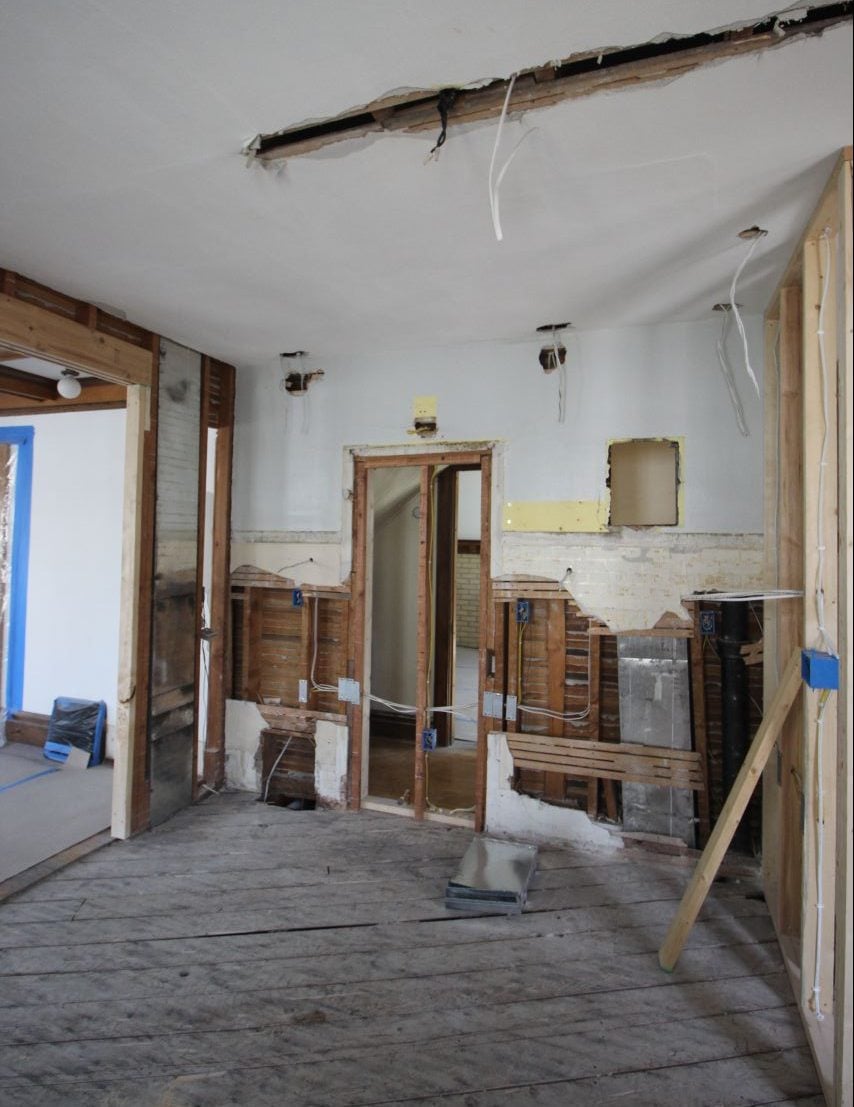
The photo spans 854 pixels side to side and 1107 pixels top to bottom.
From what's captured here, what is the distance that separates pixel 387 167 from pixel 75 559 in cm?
372

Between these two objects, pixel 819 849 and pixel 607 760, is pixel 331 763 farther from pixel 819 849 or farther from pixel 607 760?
pixel 819 849

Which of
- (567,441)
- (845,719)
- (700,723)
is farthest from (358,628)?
(845,719)

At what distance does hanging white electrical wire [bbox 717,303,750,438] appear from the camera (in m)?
2.88

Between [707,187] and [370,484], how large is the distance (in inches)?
85.6

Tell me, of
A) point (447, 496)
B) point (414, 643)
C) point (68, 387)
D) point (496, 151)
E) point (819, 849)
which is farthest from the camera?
point (414, 643)

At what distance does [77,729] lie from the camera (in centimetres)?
420

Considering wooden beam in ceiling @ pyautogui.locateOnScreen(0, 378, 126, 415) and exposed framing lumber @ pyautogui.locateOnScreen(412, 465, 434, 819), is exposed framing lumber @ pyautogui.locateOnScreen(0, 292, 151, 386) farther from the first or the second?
exposed framing lumber @ pyautogui.locateOnScreen(412, 465, 434, 819)

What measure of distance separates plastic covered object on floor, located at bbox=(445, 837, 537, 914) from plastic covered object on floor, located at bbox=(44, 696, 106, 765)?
2711 mm

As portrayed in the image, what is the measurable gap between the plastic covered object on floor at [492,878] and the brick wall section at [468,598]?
4.43m

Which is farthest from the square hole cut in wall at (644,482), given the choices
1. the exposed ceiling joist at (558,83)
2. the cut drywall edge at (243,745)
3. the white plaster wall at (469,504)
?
the white plaster wall at (469,504)

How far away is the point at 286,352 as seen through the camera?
11.7 feet

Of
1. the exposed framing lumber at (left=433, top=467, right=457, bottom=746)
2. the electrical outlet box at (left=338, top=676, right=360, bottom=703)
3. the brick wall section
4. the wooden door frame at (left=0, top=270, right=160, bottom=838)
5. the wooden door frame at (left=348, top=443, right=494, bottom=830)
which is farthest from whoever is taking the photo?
the brick wall section

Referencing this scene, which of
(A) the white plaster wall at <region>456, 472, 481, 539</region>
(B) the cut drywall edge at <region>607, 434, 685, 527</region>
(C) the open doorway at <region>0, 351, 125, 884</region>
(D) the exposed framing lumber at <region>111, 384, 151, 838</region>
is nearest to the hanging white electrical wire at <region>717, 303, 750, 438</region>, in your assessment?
(B) the cut drywall edge at <region>607, 434, 685, 527</region>

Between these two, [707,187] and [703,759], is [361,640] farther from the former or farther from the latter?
[707,187]
